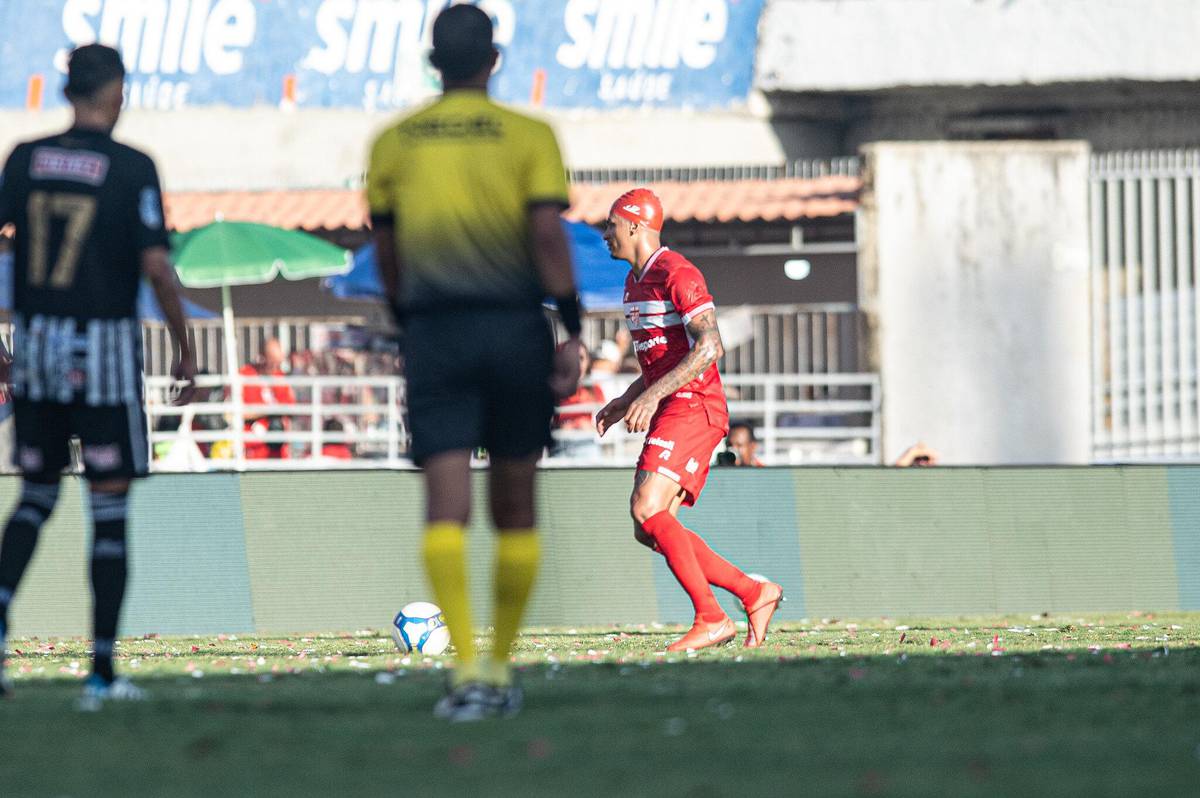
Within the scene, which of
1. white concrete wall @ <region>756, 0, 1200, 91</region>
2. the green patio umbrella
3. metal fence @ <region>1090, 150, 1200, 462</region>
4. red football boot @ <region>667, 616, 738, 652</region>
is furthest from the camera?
white concrete wall @ <region>756, 0, 1200, 91</region>

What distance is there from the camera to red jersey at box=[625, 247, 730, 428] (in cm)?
907

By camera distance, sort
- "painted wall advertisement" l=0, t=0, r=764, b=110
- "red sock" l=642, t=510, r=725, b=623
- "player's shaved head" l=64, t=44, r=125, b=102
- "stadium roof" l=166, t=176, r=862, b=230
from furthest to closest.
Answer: "painted wall advertisement" l=0, t=0, r=764, b=110
"stadium roof" l=166, t=176, r=862, b=230
"red sock" l=642, t=510, r=725, b=623
"player's shaved head" l=64, t=44, r=125, b=102

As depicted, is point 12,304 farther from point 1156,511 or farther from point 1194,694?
point 1156,511

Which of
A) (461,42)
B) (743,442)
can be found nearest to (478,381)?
(461,42)

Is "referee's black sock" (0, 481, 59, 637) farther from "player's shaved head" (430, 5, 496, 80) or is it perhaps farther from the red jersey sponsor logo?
"player's shaved head" (430, 5, 496, 80)

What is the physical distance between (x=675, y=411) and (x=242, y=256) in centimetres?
905

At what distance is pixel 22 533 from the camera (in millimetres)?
6566

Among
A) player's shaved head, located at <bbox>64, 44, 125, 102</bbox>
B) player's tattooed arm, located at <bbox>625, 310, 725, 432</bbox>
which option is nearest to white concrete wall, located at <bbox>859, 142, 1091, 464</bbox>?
player's tattooed arm, located at <bbox>625, 310, 725, 432</bbox>

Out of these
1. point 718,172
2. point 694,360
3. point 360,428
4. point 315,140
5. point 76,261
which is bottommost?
point 360,428

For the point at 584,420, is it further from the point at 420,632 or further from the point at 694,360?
the point at 694,360

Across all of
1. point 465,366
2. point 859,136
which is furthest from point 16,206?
point 859,136

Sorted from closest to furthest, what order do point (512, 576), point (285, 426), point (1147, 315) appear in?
1. point (512, 576)
2. point (285, 426)
3. point (1147, 315)

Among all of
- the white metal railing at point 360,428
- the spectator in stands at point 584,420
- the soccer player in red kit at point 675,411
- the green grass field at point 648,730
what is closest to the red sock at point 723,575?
the soccer player in red kit at point 675,411

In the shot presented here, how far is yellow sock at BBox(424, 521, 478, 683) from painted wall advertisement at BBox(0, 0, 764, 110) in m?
19.9
